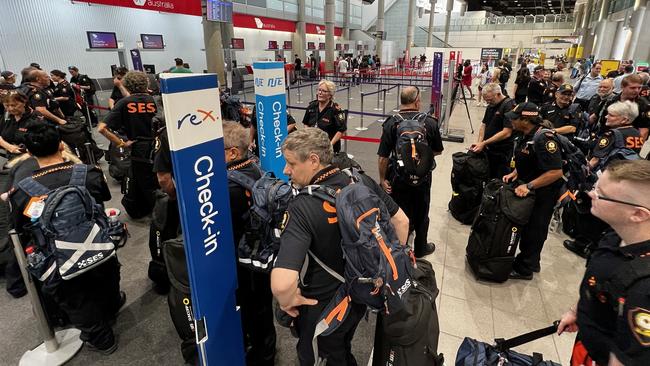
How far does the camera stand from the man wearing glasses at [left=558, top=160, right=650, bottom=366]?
1174 millimetres

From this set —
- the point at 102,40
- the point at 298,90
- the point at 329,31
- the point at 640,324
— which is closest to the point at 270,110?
the point at 640,324

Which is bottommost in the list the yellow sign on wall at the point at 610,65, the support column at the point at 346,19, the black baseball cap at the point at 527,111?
the black baseball cap at the point at 527,111

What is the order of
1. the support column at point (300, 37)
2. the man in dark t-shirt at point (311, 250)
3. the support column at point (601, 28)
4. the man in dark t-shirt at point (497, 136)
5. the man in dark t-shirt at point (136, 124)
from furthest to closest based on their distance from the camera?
the support column at point (601, 28)
the support column at point (300, 37)
the man in dark t-shirt at point (497, 136)
the man in dark t-shirt at point (136, 124)
the man in dark t-shirt at point (311, 250)

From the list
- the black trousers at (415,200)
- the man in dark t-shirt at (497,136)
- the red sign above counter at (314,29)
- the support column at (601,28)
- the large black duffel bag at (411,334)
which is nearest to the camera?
the large black duffel bag at (411,334)

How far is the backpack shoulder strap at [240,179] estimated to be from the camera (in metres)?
2.08

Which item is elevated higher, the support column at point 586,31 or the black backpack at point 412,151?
the support column at point 586,31

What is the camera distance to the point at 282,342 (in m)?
2.79

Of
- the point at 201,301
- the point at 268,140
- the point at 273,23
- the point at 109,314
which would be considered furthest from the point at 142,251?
the point at 273,23

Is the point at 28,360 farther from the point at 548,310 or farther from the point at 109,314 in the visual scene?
the point at 548,310

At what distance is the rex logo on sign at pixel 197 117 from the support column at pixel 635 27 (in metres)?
24.5

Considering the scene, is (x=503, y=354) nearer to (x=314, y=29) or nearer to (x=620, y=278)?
(x=620, y=278)

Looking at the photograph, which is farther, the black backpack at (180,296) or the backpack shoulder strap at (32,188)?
the backpack shoulder strap at (32,188)

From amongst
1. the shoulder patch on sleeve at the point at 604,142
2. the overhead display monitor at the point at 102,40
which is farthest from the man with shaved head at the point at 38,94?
the overhead display monitor at the point at 102,40

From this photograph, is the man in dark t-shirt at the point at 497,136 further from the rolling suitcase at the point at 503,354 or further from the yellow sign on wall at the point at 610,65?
the yellow sign on wall at the point at 610,65
